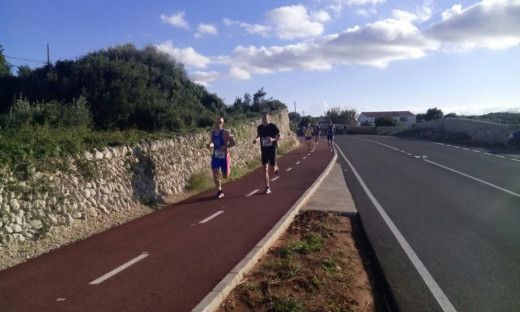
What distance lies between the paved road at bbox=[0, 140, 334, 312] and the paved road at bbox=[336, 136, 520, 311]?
2.04 m

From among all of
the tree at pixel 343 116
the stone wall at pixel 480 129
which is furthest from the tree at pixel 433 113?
the stone wall at pixel 480 129

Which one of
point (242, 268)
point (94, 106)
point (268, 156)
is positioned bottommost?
point (242, 268)

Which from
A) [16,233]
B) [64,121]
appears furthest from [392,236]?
[64,121]

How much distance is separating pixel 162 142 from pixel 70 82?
9303 mm

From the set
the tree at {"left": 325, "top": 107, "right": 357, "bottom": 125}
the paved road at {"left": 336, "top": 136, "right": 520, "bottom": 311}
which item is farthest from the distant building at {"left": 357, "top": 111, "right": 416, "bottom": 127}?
the paved road at {"left": 336, "top": 136, "right": 520, "bottom": 311}

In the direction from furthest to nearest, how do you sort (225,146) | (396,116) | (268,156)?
(396,116) → (268,156) → (225,146)

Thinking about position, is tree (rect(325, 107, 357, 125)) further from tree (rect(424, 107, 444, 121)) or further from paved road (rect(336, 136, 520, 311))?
paved road (rect(336, 136, 520, 311))

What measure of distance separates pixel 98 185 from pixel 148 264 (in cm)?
324

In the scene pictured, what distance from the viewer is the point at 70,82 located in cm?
1939

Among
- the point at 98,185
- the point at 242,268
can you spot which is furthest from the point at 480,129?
the point at 242,268

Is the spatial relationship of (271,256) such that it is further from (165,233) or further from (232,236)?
(165,233)

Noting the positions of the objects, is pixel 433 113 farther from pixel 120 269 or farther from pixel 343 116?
pixel 120 269

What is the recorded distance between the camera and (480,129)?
112 feet

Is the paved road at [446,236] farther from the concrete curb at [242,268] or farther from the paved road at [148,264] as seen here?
the paved road at [148,264]
